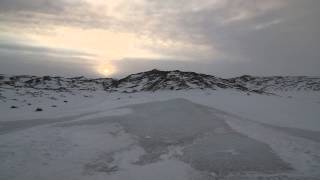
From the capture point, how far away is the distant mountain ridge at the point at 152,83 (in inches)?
2459

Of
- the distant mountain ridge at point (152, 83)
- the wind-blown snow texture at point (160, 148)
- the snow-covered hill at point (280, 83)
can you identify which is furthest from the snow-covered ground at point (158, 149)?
the snow-covered hill at point (280, 83)

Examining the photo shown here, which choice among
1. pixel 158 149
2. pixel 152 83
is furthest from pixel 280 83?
pixel 158 149

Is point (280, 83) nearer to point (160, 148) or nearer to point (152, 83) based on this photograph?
point (152, 83)

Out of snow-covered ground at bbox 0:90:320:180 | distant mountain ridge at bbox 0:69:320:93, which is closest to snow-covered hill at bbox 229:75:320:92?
distant mountain ridge at bbox 0:69:320:93

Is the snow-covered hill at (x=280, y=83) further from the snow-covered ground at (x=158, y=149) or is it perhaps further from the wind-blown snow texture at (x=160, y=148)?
the snow-covered ground at (x=158, y=149)

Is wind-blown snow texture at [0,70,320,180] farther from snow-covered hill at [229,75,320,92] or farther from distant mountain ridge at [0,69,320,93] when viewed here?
snow-covered hill at [229,75,320,92]

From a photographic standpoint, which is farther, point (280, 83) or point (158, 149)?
point (280, 83)

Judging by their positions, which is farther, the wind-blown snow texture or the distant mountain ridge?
the distant mountain ridge

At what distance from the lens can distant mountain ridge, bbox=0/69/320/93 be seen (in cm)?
6246

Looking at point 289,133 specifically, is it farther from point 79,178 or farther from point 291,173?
point 79,178

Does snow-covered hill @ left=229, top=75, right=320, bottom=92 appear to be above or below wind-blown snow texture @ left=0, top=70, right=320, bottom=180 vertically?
below

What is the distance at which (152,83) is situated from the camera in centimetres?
7206

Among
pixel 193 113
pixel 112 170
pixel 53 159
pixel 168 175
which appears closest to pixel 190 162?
pixel 168 175

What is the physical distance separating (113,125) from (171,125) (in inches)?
149
